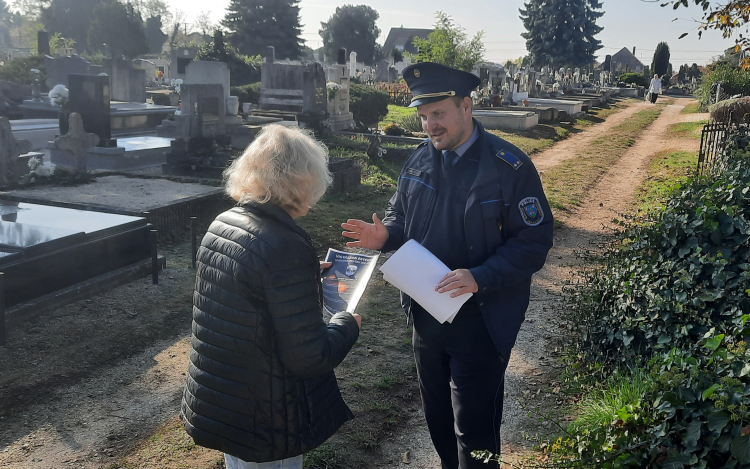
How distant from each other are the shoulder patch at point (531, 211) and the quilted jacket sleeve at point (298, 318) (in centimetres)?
97

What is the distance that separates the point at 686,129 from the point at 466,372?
21.6 meters

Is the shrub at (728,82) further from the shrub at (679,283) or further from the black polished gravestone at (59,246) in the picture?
the black polished gravestone at (59,246)

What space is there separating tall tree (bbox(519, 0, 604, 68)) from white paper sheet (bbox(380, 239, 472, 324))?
207 feet

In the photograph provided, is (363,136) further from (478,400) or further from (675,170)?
(478,400)

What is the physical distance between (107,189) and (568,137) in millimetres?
15611

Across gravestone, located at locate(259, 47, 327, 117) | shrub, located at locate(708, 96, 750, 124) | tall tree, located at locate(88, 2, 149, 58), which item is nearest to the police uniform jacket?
shrub, located at locate(708, 96, 750, 124)

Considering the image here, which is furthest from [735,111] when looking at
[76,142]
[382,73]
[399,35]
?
[399,35]

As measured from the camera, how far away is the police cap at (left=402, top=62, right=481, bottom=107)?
A: 110 inches

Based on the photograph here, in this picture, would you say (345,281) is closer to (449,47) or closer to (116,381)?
(116,381)

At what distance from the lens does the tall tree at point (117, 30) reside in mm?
52469

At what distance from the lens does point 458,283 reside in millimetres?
2600

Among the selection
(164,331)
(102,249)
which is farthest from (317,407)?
(102,249)

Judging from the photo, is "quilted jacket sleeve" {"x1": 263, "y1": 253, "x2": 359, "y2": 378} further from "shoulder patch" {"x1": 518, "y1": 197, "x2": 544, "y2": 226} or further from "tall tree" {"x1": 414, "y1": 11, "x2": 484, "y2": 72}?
"tall tree" {"x1": 414, "y1": 11, "x2": 484, "y2": 72}

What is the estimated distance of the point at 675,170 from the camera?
1336 cm
